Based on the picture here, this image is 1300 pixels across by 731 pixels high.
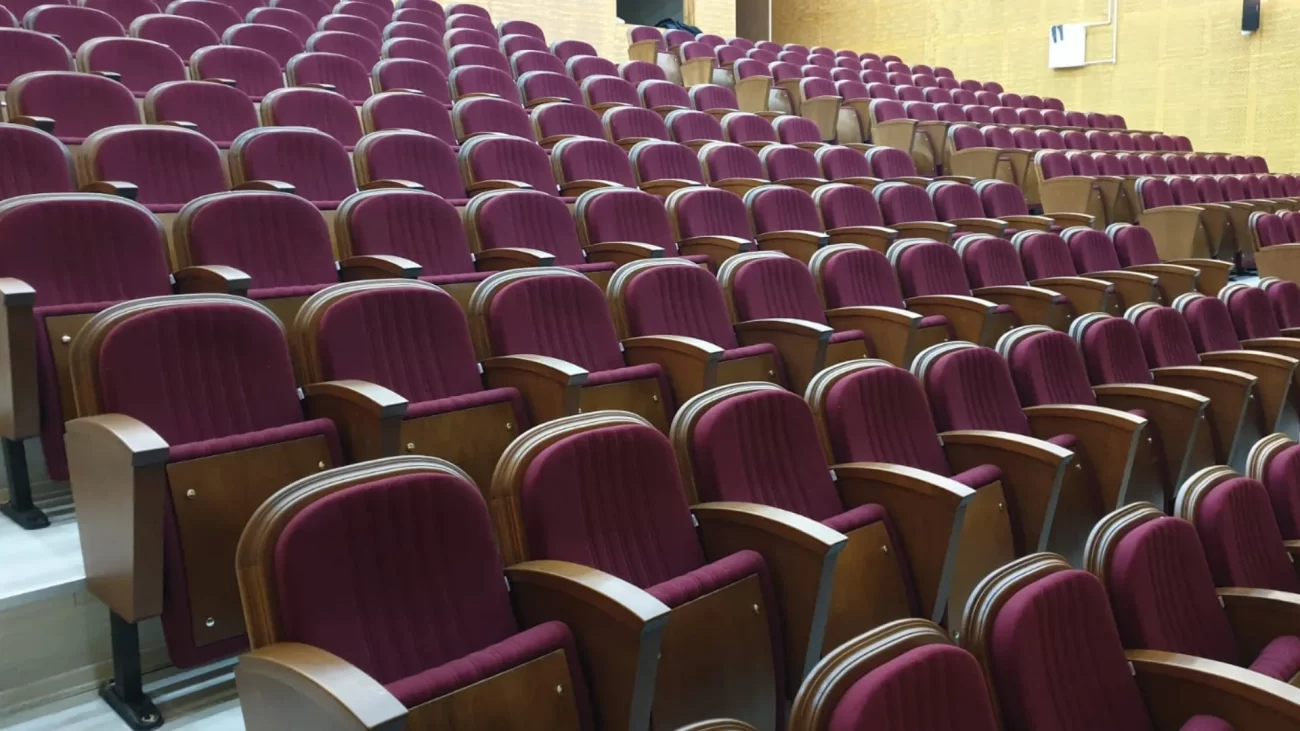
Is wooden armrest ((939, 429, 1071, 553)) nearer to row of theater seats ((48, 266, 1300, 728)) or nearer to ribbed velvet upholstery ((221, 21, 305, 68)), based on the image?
row of theater seats ((48, 266, 1300, 728))

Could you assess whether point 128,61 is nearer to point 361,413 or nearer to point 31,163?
point 31,163

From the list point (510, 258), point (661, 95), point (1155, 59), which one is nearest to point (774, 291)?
Result: point (510, 258)

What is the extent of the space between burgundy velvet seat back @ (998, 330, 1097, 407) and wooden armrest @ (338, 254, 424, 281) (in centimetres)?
32

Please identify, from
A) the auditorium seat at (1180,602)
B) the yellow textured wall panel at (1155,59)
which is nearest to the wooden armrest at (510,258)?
the auditorium seat at (1180,602)

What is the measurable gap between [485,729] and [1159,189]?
1.21 m

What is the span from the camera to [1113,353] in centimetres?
63

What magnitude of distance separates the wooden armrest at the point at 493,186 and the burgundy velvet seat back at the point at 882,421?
0.30 meters

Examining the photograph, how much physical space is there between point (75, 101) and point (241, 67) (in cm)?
21

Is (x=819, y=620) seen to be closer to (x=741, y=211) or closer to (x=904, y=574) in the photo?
(x=904, y=574)

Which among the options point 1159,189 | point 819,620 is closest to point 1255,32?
point 1159,189

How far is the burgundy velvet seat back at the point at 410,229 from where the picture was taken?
0.53 meters

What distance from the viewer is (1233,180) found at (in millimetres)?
1388

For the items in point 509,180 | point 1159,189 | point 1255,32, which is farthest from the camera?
point 1255,32

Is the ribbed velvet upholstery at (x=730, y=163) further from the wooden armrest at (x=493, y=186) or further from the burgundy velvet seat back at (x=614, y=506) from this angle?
the burgundy velvet seat back at (x=614, y=506)
